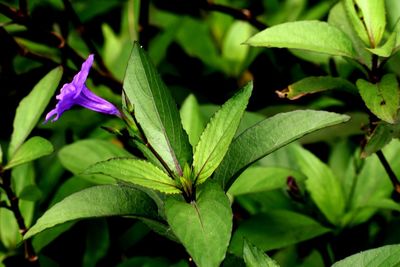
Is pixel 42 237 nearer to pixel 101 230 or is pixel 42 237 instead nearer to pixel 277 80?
pixel 101 230

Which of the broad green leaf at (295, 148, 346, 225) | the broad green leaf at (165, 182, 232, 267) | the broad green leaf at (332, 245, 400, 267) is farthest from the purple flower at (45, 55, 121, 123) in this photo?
the broad green leaf at (295, 148, 346, 225)

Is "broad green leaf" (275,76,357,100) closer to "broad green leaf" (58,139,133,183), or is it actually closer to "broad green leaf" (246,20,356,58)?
"broad green leaf" (246,20,356,58)

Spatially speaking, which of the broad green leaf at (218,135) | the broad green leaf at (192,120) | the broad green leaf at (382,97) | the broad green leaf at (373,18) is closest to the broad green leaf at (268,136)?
the broad green leaf at (218,135)

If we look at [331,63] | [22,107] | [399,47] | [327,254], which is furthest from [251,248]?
[331,63]

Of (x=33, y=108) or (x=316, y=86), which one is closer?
(x=316, y=86)

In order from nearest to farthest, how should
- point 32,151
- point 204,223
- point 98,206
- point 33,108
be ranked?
point 204,223 < point 98,206 < point 32,151 < point 33,108

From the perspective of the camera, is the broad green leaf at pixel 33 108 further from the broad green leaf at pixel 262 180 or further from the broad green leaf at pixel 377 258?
the broad green leaf at pixel 377 258

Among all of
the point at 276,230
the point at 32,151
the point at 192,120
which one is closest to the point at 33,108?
the point at 32,151

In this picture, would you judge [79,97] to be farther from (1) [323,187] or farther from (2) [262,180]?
(1) [323,187]
